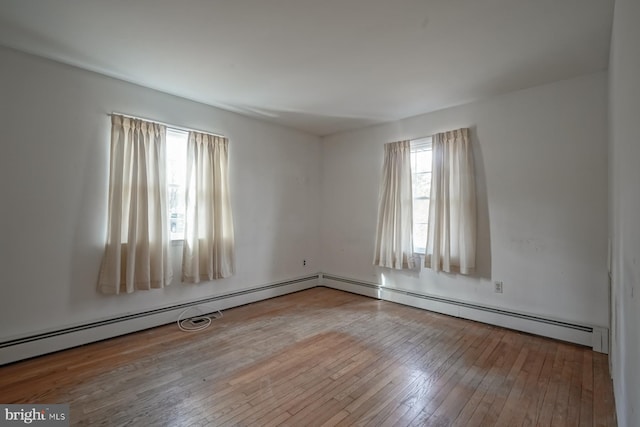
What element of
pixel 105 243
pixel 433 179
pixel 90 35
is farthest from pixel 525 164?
pixel 105 243

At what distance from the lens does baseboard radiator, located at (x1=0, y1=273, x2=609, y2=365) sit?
8.46 ft

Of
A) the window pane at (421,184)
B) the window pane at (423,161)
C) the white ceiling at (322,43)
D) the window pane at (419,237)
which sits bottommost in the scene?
the window pane at (419,237)

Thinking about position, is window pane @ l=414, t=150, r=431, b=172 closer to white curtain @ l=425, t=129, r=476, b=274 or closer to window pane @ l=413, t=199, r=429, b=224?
white curtain @ l=425, t=129, r=476, b=274

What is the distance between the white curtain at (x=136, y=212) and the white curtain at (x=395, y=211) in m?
2.82

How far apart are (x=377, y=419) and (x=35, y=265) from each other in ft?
10.1

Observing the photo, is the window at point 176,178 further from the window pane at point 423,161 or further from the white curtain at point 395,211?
the window pane at point 423,161

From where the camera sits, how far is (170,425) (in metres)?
1.76

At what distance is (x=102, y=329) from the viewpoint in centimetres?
291

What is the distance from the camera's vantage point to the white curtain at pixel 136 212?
2.92 m

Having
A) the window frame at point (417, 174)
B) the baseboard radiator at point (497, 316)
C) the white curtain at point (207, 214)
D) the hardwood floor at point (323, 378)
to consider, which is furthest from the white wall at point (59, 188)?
the window frame at point (417, 174)

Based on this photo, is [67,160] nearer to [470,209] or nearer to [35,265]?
[35,265]

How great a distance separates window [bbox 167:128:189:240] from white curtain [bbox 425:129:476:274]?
3132mm

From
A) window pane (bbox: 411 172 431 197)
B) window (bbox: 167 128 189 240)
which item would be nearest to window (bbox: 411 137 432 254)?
window pane (bbox: 411 172 431 197)

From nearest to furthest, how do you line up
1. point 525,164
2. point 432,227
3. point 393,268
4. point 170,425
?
point 170,425, point 525,164, point 432,227, point 393,268
